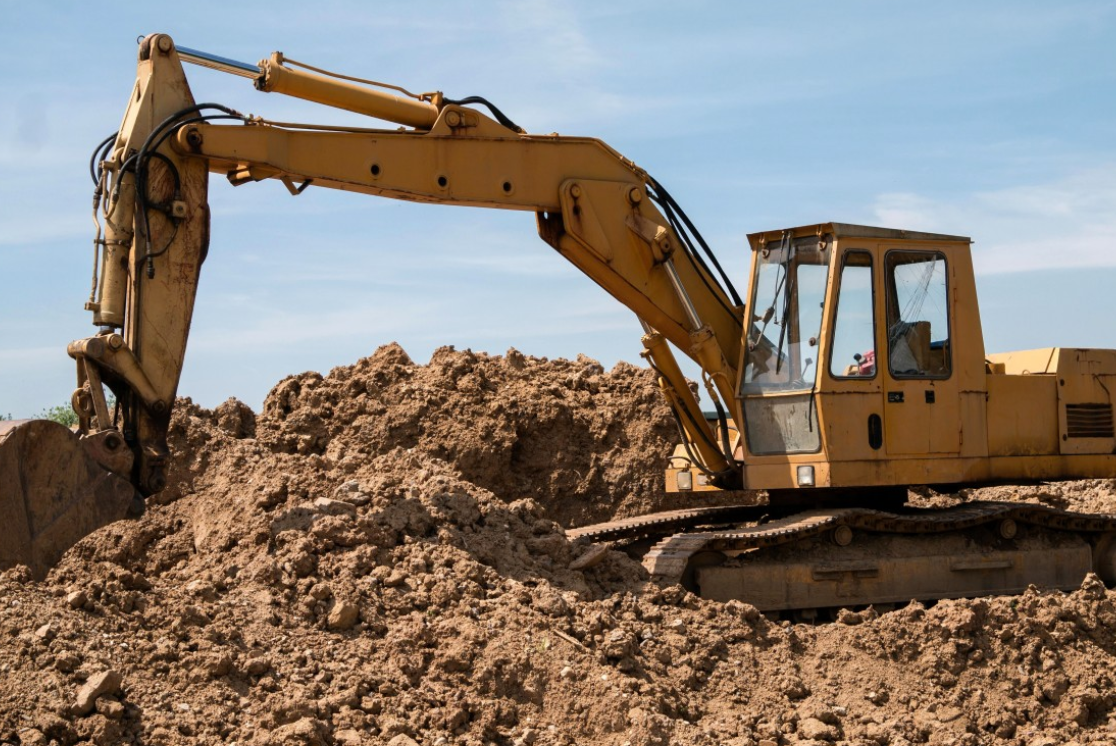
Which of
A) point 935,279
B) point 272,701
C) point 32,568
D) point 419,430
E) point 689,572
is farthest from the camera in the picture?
point 419,430

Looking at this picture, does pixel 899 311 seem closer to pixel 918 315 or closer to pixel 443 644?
pixel 918 315

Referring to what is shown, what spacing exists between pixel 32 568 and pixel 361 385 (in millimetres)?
7639

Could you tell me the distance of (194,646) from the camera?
6.99 metres

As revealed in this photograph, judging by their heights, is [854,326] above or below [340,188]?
below

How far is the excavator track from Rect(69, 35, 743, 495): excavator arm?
0.88 metres

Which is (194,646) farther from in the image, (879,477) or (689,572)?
(879,477)

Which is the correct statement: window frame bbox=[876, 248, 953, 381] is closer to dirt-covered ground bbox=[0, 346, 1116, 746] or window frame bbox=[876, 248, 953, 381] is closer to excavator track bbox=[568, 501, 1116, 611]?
excavator track bbox=[568, 501, 1116, 611]

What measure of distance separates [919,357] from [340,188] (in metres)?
4.41

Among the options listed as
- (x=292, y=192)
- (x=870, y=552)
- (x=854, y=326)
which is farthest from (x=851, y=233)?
(x=292, y=192)

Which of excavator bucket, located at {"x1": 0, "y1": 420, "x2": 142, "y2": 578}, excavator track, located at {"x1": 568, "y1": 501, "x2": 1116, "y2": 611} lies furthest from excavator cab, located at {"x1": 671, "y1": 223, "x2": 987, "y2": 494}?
excavator bucket, located at {"x1": 0, "y1": 420, "x2": 142, "y2": 578}

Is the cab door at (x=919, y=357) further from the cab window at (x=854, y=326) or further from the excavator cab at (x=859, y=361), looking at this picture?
the cab window at (x=854, y=326)

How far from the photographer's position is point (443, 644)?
7.53m

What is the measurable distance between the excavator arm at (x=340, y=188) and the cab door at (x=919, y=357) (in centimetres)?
116

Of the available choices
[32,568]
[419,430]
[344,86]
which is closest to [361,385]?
[419,430]
